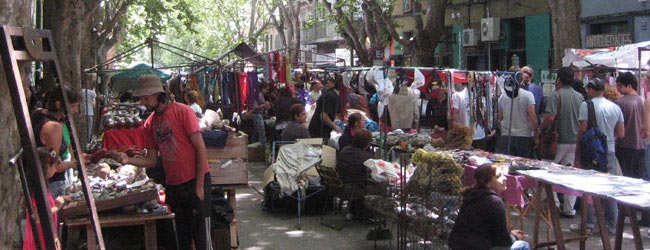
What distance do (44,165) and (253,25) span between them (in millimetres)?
40061

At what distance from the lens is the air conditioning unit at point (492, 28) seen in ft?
78.4

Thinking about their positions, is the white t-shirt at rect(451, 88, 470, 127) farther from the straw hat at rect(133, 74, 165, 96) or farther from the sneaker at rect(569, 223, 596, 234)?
the straw hat at rect(133, 74, 165, 96)

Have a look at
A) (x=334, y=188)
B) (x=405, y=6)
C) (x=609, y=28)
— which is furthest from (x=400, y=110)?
(x=405, y=6)

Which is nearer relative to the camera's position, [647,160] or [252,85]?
[647,160]

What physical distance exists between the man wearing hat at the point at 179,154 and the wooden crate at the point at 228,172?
1364 mm

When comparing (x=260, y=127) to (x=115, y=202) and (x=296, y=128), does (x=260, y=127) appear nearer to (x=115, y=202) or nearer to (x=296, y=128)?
(x=296, y=128)

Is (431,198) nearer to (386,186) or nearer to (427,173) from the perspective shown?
(427,173)

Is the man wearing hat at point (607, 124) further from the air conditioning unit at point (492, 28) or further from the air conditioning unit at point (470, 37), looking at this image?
the air conditioning unit at point (470, 37)

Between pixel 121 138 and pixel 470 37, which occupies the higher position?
pixel 470 37

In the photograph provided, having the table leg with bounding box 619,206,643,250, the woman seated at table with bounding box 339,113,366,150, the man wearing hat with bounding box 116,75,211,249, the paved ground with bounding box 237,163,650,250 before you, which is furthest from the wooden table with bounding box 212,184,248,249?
the table leg with bounding box 619,206,643,250

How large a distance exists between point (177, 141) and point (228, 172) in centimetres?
166

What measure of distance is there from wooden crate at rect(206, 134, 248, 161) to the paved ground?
3.63ft

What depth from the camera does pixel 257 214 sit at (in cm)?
999

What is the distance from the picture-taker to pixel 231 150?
306 inches
